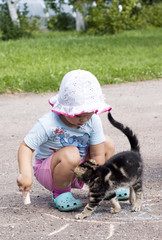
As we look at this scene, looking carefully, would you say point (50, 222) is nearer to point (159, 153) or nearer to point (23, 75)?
point (159, 153)

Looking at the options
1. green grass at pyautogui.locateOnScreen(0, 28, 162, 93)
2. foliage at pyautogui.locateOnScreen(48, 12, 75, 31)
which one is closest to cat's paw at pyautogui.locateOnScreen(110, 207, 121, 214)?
green grass at pyautogui.locateOnScreen(0, 28, 162, 93)

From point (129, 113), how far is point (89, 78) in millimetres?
3411

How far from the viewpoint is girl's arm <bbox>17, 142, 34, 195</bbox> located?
2990mm

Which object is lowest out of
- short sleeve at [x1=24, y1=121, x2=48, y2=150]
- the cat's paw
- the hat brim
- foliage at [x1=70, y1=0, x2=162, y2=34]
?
foliage at [x1=70, y1=0, x2=162, y2=34]

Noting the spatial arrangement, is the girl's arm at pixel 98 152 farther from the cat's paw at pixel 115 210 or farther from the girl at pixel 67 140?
→ the cat's paw at pixel 115 210

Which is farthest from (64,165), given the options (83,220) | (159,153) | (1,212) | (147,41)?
(147,41)

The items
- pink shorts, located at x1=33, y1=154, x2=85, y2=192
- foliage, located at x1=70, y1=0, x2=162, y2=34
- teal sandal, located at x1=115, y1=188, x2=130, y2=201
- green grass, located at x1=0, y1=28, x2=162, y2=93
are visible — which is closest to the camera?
pink shorts, located at x1=33, y1=154, x2=85, y2=192

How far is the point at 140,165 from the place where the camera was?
10.4ft

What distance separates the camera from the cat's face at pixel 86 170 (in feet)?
9.97

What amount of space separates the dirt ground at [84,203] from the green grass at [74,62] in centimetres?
175

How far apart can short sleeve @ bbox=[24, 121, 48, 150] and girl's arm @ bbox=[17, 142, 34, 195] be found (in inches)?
1.4

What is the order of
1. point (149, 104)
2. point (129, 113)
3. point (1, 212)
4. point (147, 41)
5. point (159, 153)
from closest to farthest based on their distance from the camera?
point (1, 212) → point (159, 153) → point (129, 113) → point (149, 104) → point (147, 41)

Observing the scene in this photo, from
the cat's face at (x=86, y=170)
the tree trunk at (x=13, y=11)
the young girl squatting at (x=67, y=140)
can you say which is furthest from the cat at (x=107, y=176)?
the tree trunk at (x=13, y=11)

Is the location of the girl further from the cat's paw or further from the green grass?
the green grass
